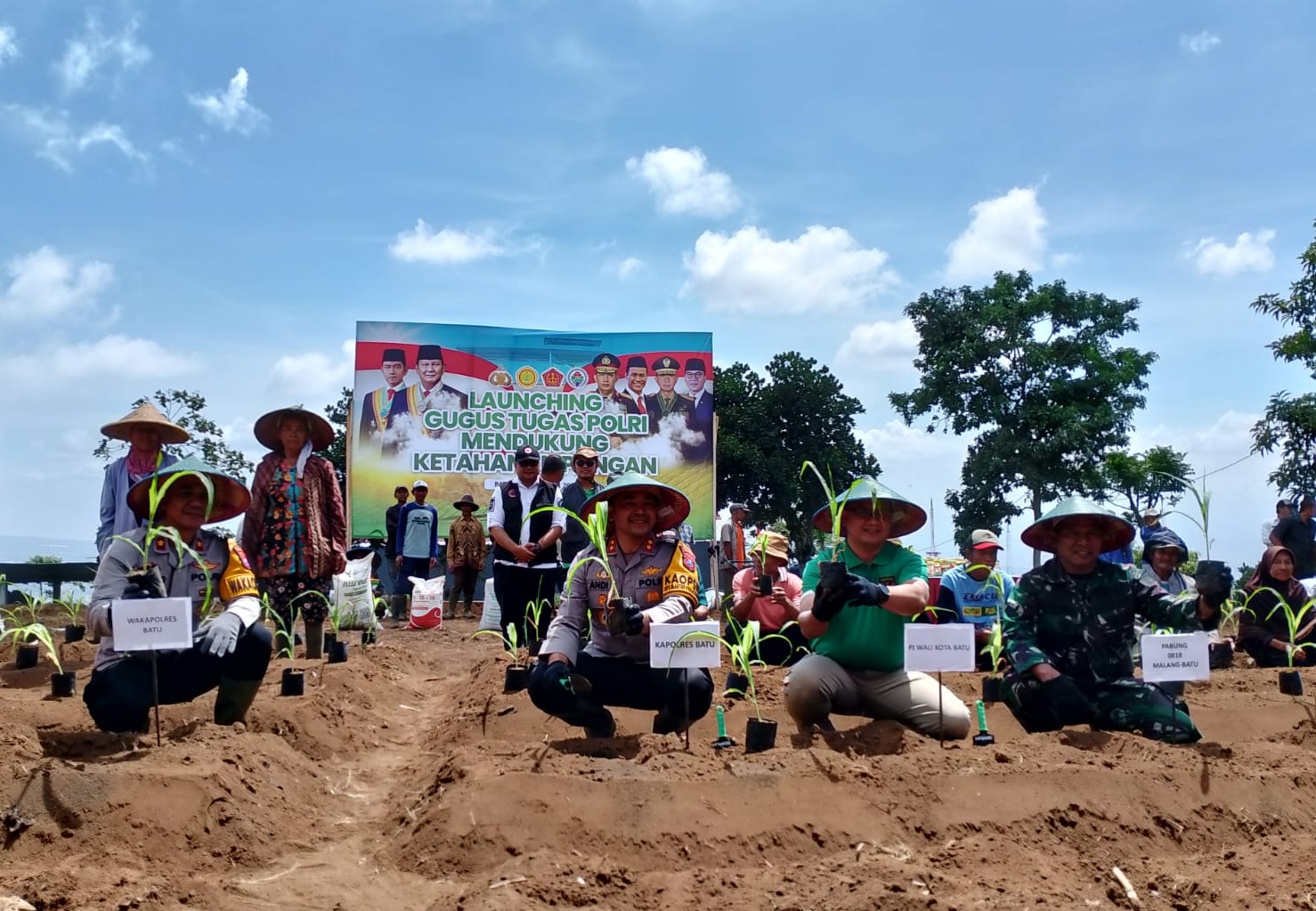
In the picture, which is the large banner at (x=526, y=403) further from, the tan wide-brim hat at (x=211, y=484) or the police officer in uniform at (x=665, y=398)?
the tan wide-brim hat at (x=211, y=484)

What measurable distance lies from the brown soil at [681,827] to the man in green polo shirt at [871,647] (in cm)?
28

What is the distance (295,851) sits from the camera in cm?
320

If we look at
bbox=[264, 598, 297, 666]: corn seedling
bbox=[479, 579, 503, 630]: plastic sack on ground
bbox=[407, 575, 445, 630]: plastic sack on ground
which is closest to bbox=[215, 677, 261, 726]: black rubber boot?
bbox=[264, 598, 297, 666]: corn seedling

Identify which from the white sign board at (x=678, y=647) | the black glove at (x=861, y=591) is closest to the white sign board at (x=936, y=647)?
the black glove at (x=861, y=591)

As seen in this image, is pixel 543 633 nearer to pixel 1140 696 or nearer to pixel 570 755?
pixel 570 755

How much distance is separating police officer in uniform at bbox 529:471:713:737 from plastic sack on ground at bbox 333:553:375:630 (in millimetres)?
4629

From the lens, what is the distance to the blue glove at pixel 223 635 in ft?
12.1

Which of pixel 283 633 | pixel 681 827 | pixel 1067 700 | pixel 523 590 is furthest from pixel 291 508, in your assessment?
pixel 1067 700

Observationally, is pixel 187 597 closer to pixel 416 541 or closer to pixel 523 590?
pixel 523 590

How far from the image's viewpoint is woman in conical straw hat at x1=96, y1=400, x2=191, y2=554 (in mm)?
5531

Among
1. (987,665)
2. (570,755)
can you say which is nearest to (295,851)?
(570,755)

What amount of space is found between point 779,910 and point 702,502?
43.8 feet

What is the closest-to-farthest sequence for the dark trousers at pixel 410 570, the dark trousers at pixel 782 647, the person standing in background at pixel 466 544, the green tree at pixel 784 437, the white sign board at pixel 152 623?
the white sign board at pixel 152 623 < the dark trousers at pixel 782 647 < the person standing in background at pixel 466 544 < the dark trousers at pixel 410 570 < the green tree at pixel 784 437

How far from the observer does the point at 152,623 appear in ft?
11.3
